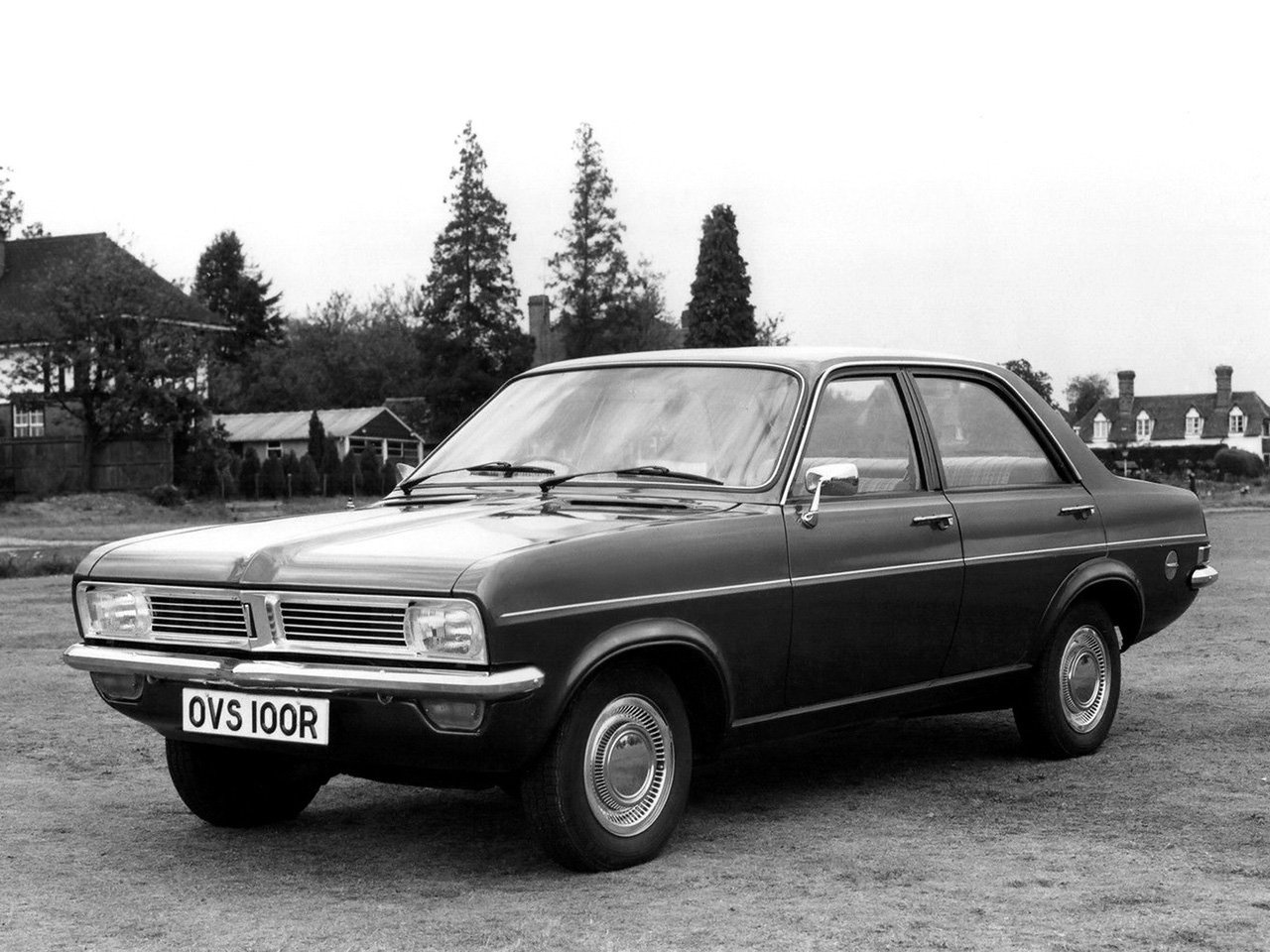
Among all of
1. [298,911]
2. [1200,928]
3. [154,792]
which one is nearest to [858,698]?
[1200,928]

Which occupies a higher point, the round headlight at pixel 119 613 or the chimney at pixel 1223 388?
the chimney at pixel 1223 388

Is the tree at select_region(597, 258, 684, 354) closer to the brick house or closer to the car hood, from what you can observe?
the brick house

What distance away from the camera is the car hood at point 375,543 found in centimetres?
484

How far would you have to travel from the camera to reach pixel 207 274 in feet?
386

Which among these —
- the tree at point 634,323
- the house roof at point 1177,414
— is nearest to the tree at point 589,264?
the tree at point 634,323

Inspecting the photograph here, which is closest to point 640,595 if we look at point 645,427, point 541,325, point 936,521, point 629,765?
point 629,765

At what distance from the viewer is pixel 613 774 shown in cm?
504

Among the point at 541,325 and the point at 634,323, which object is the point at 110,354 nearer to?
the point at 634,323

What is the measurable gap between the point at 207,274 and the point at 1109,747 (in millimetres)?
115844

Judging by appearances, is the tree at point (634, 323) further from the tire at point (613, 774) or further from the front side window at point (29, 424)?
the tire at point (613, 774)

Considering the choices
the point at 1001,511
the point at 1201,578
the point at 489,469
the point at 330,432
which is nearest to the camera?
the point at 489,469

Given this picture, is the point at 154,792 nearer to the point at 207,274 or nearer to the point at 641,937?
the point at 641,937

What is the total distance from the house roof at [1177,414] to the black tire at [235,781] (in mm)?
124371

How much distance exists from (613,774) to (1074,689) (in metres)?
2.79
